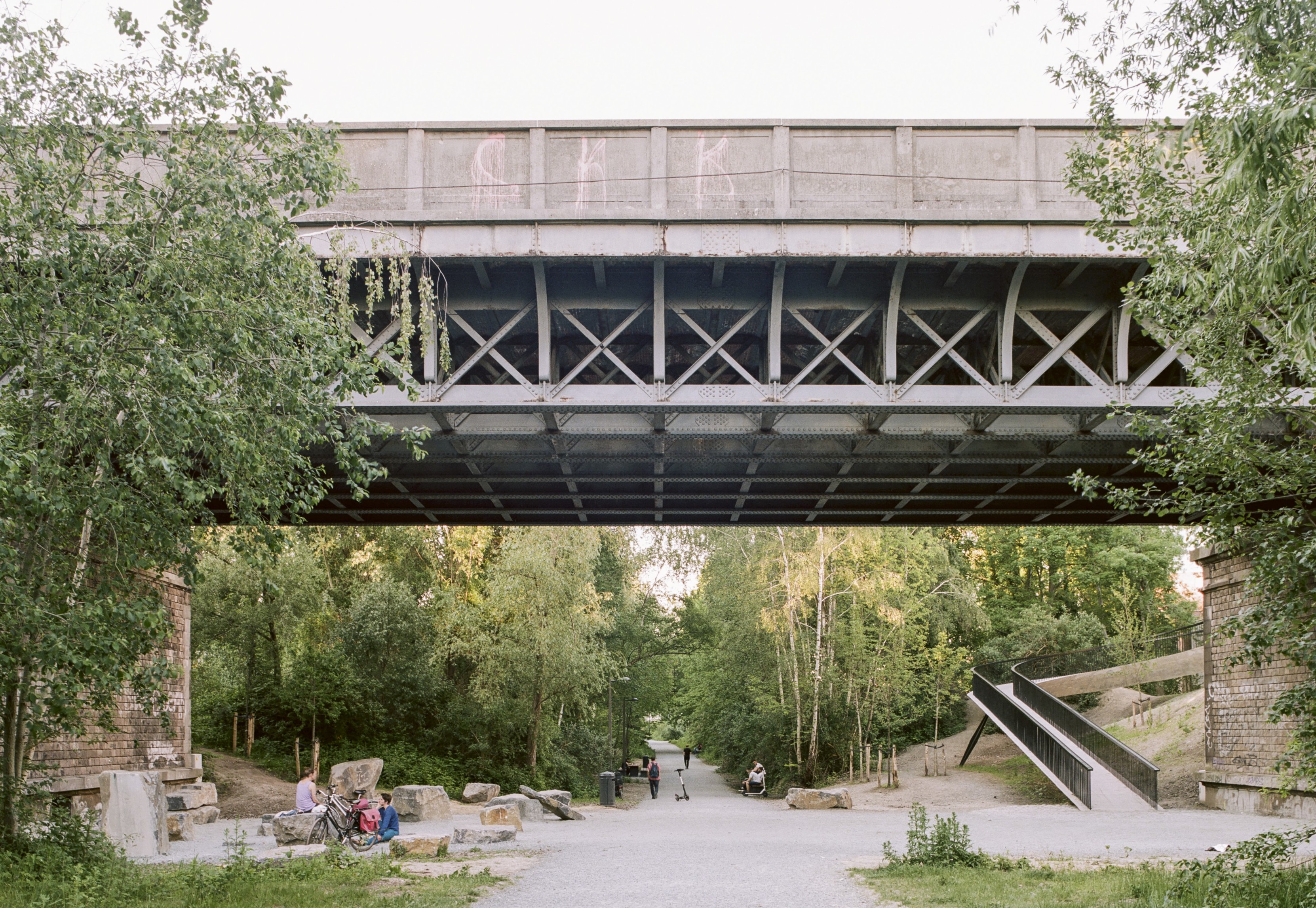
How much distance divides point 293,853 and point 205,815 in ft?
30.6

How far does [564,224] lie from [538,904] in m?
7.26

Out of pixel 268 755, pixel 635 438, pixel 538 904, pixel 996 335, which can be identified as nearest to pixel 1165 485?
pixel 996 335

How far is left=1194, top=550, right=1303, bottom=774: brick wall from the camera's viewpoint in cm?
1970

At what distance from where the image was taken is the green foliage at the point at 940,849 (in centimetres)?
1230

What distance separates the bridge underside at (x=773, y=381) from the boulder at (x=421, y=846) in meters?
5.17

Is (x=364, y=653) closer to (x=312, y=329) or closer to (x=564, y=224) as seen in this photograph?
(x=564, y=224)

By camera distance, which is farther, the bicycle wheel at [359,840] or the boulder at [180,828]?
the boulder at [180,828]

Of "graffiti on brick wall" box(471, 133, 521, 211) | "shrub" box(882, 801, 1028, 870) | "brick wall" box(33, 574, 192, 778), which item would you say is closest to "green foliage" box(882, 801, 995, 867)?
"shrub" box(882, 801, 1028, 870)

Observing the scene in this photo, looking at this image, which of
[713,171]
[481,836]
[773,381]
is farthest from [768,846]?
[713,171]

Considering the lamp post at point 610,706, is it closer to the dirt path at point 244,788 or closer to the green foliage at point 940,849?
the dirt path at point 244,788

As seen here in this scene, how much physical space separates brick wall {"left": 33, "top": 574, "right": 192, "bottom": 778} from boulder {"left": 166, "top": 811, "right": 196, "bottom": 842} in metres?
1.37

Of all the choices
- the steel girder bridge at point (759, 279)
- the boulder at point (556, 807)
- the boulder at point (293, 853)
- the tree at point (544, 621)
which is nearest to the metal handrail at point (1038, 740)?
the steel girder bridge at point (759, 279)

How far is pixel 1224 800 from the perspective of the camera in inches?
853

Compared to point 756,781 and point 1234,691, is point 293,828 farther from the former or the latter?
point 756,781
